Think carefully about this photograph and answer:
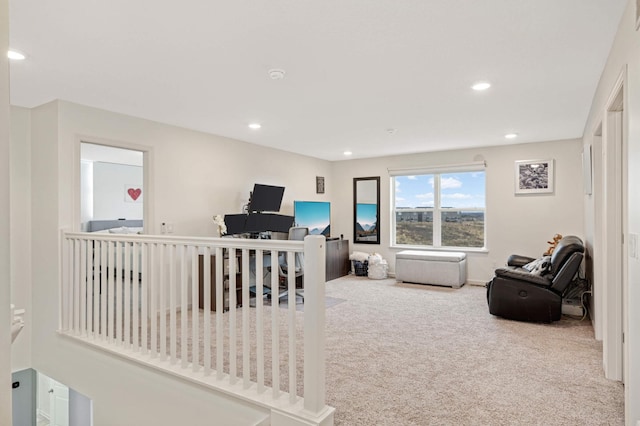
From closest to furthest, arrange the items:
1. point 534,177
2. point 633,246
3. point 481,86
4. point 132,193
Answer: point 633,246 < point 481,86 < point 534,177 < point 132,193

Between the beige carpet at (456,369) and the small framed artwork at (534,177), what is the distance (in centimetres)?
243

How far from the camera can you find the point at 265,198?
5535 mm

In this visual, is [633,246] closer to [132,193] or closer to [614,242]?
[614,242]

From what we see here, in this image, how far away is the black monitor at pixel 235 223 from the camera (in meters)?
4.86

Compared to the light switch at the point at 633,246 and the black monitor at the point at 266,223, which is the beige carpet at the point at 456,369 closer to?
the light switch at the point at 633,246

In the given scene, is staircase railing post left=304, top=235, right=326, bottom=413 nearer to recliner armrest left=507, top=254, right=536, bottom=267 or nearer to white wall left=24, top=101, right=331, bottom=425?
white wall left=24, top=101, right=331, bottom=425

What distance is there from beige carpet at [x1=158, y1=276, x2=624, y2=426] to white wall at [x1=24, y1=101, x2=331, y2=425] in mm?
498

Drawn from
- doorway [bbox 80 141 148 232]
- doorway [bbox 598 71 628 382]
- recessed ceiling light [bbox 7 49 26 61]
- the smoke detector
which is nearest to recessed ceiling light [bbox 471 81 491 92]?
doorway [bbox 598 71 628 382]

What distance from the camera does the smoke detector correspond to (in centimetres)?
286

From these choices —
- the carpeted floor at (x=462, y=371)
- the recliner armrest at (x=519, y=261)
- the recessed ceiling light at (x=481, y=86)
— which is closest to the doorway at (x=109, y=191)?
the carpeted floor at (x=462, y=371)

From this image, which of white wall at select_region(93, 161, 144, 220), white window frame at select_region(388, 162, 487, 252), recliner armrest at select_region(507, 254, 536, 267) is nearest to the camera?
recliner armrest at select_region(507, 254, 536, 267)

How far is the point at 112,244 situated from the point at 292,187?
3801 mm

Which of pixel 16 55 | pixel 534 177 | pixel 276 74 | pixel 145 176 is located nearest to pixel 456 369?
pixel 276 74

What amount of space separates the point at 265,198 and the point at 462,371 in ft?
11.7
